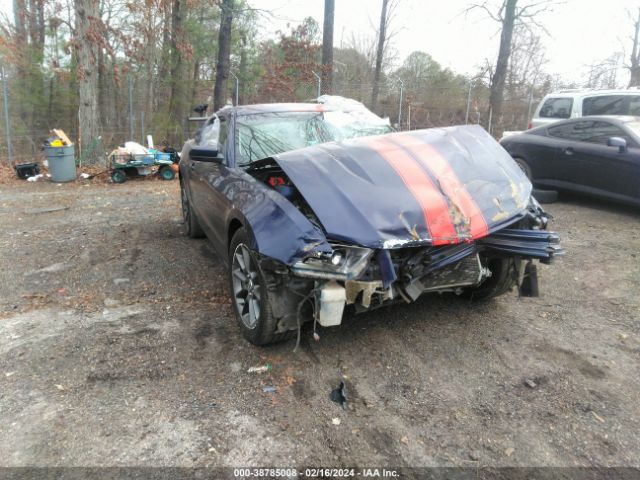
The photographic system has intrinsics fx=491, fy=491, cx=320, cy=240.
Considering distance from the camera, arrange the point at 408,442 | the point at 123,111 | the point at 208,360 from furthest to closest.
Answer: the point at 123,111, the point at 208,360, the point at 408,442

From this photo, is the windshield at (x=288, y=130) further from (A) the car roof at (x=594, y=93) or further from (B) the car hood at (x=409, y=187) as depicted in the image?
(A) the car roof at (x=594, y=93)

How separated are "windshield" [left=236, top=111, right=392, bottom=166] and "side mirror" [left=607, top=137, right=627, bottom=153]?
3.78m

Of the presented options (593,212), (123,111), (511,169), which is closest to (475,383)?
(511,169)

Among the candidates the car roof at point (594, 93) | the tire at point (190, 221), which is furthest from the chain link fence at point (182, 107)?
the tire at point (190, 221)

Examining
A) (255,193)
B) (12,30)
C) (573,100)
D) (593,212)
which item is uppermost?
(12,30)

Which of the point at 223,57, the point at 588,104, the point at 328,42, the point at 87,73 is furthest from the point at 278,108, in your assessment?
the point at 328,42

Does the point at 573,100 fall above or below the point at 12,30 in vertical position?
below

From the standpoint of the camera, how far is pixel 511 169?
3.88 m

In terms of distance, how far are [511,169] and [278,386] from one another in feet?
8.00

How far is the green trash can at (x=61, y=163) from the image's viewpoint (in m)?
11.3

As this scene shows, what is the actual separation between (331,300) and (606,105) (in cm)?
915

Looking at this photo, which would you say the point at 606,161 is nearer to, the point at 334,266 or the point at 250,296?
the point at 334,266

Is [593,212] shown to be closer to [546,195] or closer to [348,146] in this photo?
[546,195]

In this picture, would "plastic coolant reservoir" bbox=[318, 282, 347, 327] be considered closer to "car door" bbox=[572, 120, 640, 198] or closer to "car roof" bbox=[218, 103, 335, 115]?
"car roof" bbox=[218, 103, 335, 115]
